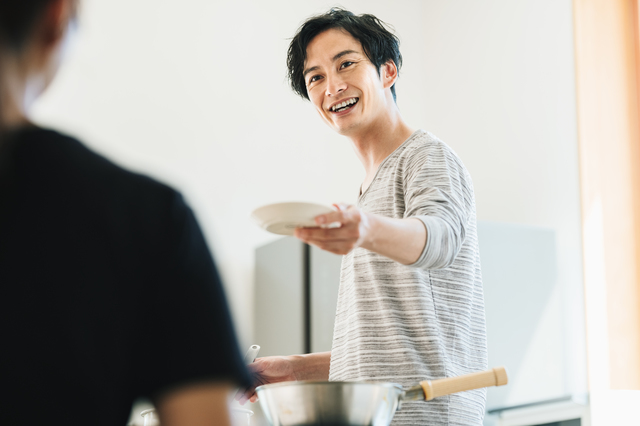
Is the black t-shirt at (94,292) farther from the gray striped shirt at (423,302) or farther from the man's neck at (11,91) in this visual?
the gray striped shirt at (423,302)

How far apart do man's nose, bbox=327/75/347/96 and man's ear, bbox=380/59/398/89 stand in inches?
4.6

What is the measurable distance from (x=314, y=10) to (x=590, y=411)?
7.30 feet

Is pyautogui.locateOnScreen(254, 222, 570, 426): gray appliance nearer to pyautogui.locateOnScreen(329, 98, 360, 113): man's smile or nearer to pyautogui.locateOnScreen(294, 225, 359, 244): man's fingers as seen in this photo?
pyautogui.locateOnScreen(329, 98, 360, 113): man's smile

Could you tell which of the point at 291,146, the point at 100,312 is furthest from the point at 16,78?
the point at 291,146

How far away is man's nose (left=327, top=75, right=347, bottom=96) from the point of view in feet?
4.43

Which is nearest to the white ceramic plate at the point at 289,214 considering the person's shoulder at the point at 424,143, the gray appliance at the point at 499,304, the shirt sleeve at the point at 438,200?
the shirt sleeve at the point at 438,200

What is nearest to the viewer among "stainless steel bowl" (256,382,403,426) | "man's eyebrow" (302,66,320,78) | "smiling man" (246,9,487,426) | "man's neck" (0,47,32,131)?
"man's neck" (0,47,32,131)

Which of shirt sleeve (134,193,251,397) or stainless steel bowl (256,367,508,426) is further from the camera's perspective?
stainless steel bowl (256,367,508,426)

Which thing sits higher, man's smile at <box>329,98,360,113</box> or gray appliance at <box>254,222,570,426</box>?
man's smile at <box>329,98,360,113</box>

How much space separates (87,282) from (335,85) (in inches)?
40.2

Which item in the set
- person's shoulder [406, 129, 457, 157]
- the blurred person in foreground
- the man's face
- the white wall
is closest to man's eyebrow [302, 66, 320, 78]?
the man's face

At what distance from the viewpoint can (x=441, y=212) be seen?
1.00 meters

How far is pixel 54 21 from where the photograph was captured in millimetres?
→ 420

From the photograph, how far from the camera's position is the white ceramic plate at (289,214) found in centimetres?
85
